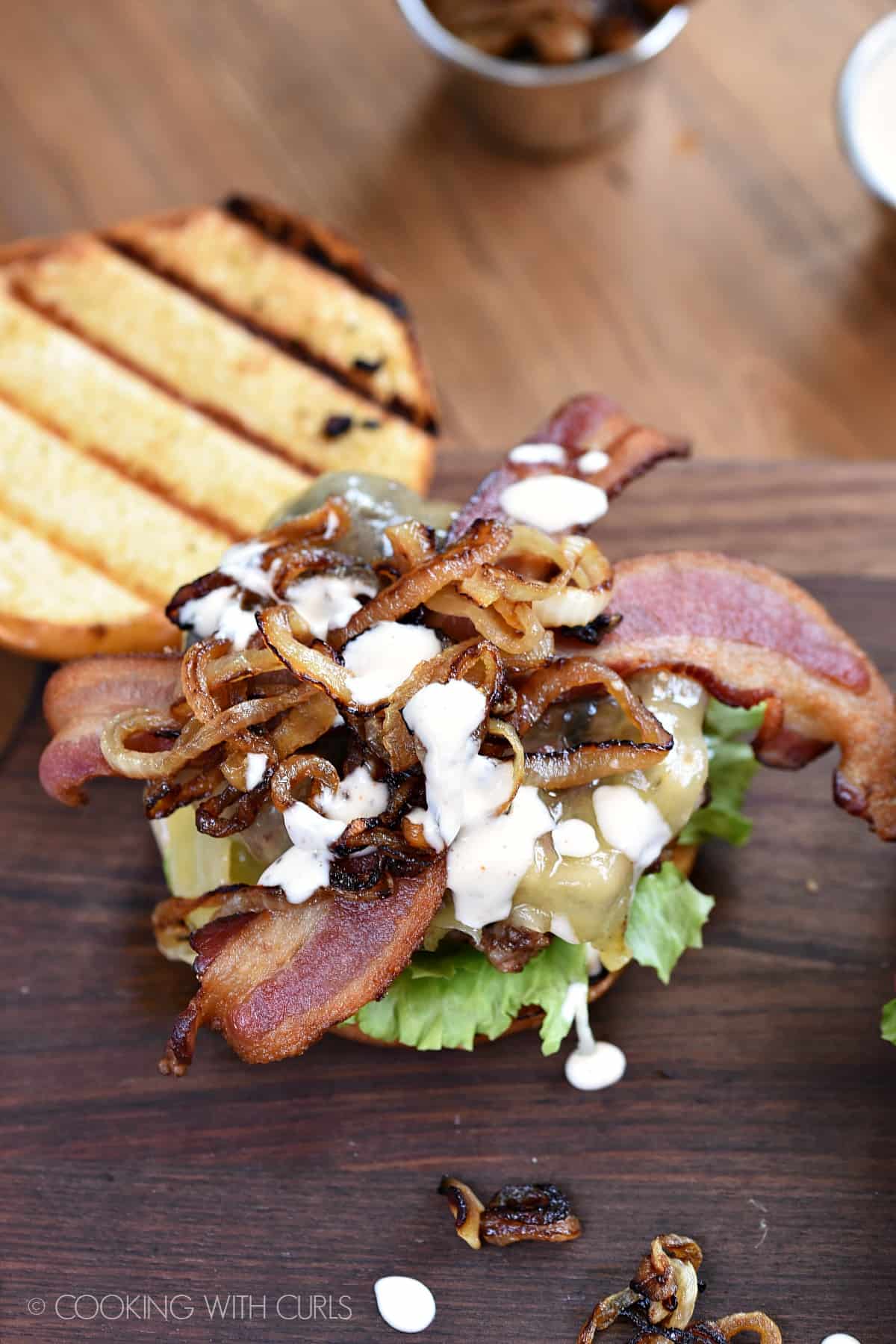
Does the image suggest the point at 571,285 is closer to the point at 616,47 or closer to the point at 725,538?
the point at 616,47

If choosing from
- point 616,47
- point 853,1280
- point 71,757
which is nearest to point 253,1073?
point 71,757

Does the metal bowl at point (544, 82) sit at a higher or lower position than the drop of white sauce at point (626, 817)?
higher

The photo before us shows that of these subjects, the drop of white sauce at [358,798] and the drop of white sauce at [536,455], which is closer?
the drop of white sauce at [358,798]

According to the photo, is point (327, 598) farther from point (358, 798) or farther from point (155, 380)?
point (155, 380)

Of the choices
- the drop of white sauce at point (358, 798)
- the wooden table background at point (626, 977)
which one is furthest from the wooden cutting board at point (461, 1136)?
the drop of white sauce at point (358, 798)

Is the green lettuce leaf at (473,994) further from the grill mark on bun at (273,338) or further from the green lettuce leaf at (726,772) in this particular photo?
the grill mark on bun at (273,338)

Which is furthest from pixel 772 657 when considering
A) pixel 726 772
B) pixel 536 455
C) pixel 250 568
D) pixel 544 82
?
pixel 544 82

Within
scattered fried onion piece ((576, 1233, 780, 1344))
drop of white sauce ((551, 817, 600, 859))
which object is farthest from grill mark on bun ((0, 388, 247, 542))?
scattered fried onion piece ((576, 1233, 780, 1344))
